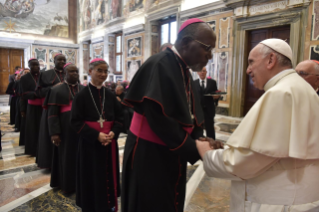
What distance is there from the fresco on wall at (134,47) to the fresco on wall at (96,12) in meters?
2.22

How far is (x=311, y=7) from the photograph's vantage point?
6660 mm

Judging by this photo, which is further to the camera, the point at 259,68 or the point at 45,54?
the point at 45,54

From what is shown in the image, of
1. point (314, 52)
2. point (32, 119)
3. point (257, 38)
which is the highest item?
point (257, 38)

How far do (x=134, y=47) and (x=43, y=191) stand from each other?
11282 mm

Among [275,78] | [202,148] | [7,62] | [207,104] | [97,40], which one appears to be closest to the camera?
[275,78]

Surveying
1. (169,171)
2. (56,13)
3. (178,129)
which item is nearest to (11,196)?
(169,171)

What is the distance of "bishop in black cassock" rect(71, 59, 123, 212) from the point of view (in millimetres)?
2498

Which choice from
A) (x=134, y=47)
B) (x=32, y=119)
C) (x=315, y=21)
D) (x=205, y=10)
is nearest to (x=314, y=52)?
(x=315, y=21)

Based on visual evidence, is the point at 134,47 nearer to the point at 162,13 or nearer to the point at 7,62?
the point at 162,13

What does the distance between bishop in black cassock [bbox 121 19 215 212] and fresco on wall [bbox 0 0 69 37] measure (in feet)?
64.0

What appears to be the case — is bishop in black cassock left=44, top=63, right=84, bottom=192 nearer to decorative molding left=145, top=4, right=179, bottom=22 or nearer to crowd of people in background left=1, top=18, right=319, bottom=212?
crowd of people in background left=1, top=18, right=319, bottom=212

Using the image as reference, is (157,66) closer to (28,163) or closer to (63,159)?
(63,159)

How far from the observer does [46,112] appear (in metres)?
3.76

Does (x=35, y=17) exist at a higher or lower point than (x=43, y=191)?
higher
